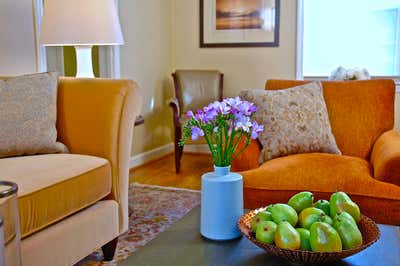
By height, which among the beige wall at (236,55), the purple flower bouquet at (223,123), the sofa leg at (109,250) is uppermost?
the beige wall at (236,55)

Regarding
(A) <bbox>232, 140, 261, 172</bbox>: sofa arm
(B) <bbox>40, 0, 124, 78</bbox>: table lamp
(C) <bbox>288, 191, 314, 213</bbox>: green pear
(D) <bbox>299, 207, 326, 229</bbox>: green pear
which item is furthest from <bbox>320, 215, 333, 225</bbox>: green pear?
(B) <bbox>40, 0, 124, 78</bbox>: table lamp

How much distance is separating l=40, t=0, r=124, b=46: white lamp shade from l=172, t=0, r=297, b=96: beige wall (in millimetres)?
2168

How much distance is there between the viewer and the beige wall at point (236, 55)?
4.38m

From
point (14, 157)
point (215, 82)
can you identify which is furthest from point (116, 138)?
point (215, 82)

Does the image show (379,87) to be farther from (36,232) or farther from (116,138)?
(36,232)

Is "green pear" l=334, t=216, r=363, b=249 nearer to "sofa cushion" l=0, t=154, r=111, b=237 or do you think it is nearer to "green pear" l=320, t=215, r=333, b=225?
"green pear" l=320, t=215, r=333, b=225

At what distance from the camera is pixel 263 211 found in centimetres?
131

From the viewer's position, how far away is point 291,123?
233 cm

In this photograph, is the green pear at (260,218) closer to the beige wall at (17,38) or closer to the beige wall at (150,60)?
the beige wall at (17,38)

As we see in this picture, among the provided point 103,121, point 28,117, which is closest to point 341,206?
point 103,121

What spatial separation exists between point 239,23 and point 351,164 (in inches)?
109

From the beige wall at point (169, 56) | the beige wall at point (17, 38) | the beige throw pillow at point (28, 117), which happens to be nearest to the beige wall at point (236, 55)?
the beige wall at point (169, 56)

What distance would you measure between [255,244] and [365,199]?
858 mm

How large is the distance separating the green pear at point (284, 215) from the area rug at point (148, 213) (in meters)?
1.13
